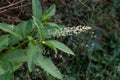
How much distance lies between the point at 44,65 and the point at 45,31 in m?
0.21

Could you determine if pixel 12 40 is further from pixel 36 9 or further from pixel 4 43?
pixel 36 9

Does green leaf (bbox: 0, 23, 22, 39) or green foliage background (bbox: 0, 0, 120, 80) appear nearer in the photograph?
green leaf (bbox: 0, 23, 22, 39)

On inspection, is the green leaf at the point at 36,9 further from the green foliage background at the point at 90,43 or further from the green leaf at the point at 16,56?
the green foliage background at the point at 90,43

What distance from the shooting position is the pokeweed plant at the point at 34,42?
1.88 meters

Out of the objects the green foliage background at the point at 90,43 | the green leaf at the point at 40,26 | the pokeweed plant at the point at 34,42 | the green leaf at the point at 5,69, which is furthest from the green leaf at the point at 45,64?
the green foliage background at the point at 90,43

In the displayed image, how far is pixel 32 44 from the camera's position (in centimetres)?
189

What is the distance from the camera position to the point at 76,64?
3355 mm

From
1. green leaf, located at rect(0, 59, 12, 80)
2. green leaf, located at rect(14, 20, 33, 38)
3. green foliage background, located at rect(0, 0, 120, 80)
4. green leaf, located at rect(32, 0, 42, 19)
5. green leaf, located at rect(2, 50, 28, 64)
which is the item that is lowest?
green foliage background, located at rect(0, 0, 120, 80)

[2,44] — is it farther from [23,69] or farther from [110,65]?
[110,65]

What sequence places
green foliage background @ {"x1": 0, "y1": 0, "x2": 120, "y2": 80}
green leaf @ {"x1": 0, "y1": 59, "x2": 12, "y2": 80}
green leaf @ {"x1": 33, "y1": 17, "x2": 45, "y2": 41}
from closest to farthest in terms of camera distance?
green leaf @ {"x1": 33, "y1": 17, "x2": 45, "y2": 41} < green leaf @ {"x1": 0, "y1": 59, "x2": 12, "y2": 80} < green foliage background @ {"x1": 0, "y1": 0, "x2": 120, "y2": 80}

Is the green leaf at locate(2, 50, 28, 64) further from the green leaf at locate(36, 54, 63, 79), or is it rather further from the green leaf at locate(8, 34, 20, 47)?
the green leaf at locate(36, 54, 63, 79)

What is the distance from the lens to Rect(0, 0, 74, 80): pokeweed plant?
6.17 ft

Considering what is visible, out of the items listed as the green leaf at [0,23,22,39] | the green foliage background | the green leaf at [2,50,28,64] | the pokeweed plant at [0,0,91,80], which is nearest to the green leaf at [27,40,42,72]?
the pokeweed plant at [0,0,91,80]

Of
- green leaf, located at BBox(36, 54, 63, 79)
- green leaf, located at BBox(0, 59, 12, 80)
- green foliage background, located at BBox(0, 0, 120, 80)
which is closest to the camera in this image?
green leaf, located at BBox(36, 54, 63, 79)
